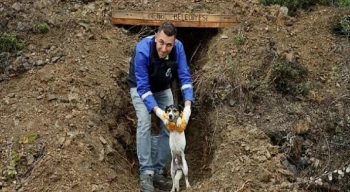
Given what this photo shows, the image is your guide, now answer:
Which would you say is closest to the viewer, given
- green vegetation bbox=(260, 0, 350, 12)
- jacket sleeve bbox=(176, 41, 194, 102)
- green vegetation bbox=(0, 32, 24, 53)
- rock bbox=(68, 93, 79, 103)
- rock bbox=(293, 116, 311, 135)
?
jacket sleeve bbox=(176, 41, 194, 102)

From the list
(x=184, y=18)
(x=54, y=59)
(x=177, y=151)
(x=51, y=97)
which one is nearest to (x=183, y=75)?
(x=177, y=151)

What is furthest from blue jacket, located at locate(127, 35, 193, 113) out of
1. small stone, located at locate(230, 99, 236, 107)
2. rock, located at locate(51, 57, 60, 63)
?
rock, located at locate(51, 57, 60, 63)

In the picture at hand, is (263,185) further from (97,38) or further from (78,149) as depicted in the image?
(97,38)

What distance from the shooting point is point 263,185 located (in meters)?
4.87

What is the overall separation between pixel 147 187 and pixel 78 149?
2.52 feet

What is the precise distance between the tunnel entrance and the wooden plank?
0.39 feet

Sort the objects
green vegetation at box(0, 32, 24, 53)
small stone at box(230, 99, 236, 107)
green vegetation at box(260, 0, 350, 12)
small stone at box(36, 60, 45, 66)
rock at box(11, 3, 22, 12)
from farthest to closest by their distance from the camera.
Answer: green vegetation at box(260, 0, 350, 12) → rock at box(11, 3, 22, 12) → green vegetation at box(0, 32, 24, 53) → small stone at box(36, 60, 45, 66) → small stone at box(230, 99, 236, 107)

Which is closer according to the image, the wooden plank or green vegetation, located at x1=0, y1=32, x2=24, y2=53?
green vegetation, located at x1=0, y1=32, x2=24, y2=53

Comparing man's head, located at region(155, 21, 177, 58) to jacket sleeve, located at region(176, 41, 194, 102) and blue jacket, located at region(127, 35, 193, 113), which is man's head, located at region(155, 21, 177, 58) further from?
jacket sleeve, located at region(176, 41, 194, 102)

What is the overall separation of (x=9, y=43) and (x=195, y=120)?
241 cm

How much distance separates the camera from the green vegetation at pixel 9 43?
6.55 m

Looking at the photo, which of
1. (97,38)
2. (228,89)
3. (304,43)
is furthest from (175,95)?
(304,43)

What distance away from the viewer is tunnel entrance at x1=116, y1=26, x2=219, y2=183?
233 inches

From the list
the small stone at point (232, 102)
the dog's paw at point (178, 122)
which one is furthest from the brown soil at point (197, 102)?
the dog's paw at point (178, 122)
